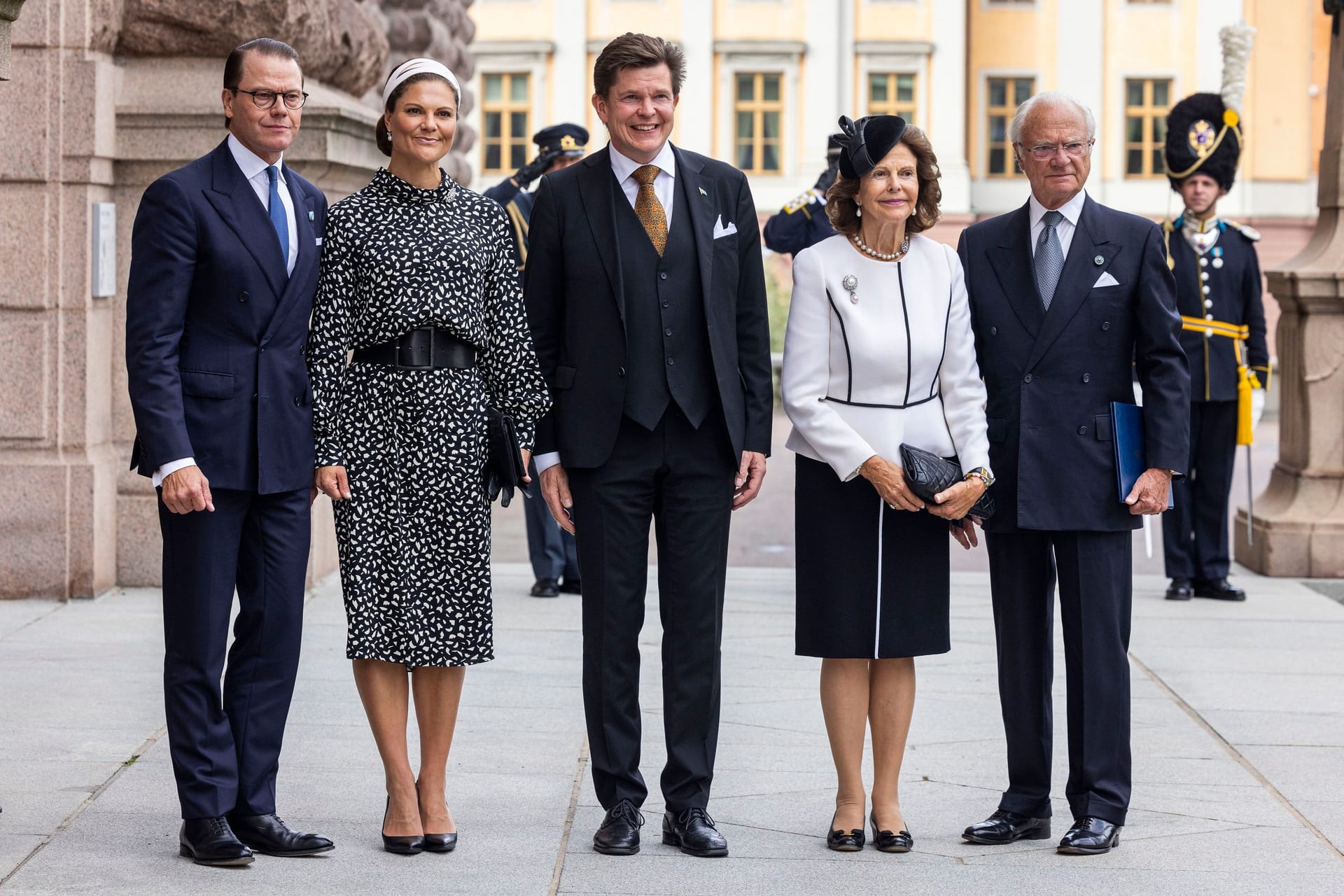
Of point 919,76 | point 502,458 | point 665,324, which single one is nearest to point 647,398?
point 665,324

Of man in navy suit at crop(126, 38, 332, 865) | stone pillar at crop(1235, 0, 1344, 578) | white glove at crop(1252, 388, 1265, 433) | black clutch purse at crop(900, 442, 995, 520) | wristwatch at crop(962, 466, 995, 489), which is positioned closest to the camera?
man in navy suit at crop(126, 38, 332, 865)

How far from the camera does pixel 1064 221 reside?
194 inches

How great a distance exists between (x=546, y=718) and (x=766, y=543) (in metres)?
5.69

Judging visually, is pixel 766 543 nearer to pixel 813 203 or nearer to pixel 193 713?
pixel 813 203

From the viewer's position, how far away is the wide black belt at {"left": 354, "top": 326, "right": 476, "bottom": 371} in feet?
15.1

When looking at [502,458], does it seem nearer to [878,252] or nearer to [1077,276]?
[878,252]

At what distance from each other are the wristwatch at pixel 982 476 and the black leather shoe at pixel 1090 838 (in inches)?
36.2

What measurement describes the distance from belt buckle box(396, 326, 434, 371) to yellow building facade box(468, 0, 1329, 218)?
38485mm

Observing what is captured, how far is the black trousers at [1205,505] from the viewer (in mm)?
9102

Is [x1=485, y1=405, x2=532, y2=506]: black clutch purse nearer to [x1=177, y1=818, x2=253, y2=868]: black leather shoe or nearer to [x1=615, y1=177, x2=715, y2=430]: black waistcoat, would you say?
[x1=615, y1=177, x2=715, y2=430]: black waistcoat

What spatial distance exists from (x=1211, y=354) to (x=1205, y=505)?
731mm

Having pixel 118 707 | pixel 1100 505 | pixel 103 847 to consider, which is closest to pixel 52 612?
pixel 118 707

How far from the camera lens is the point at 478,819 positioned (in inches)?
199

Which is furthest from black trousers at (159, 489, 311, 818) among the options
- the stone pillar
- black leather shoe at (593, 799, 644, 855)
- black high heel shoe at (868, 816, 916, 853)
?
the stone pillar
